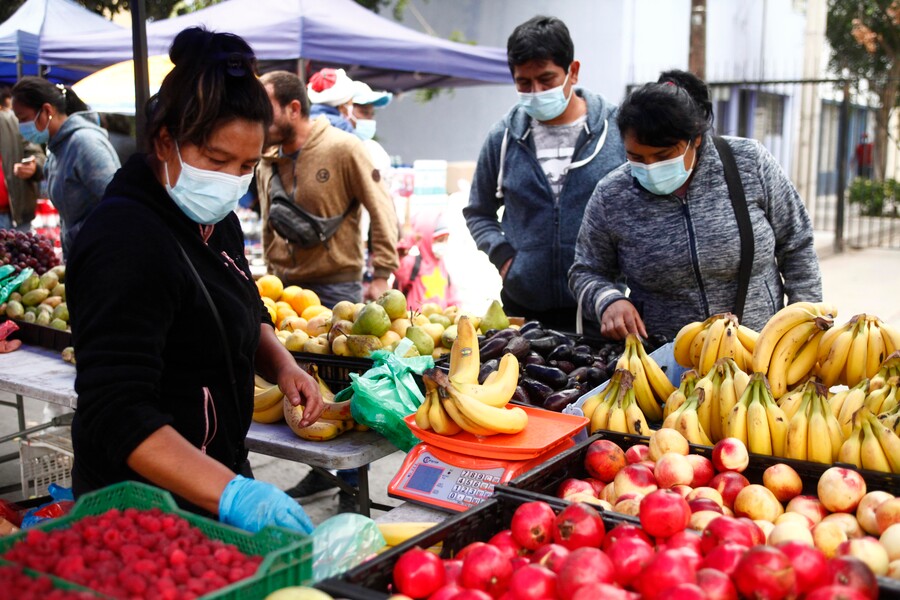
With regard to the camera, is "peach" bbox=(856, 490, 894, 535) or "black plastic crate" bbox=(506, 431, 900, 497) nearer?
"peach" bbox=(856, 490, 894, 535)

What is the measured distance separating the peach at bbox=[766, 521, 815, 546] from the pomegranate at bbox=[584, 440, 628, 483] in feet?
1.60

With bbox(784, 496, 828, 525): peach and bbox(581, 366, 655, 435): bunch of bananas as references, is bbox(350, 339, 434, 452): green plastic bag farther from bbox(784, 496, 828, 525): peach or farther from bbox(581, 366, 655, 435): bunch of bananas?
bbox(784, 496, 828, 525): peach

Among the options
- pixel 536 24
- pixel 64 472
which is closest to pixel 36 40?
pixel 64 472

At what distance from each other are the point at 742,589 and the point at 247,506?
0.99 meters

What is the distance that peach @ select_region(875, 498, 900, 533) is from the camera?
1.81 m

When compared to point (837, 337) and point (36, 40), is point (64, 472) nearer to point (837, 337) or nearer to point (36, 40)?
point (837, 337)

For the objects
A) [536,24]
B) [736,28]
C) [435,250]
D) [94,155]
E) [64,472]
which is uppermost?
[736,28]

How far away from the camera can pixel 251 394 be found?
7.76ft

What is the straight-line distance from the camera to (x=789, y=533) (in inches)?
68.4

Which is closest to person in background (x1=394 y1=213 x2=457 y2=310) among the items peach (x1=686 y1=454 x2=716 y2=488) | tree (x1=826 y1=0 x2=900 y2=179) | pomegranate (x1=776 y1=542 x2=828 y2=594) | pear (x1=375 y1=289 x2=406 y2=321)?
pear (x1=375 y1=289 x2=406 y2=321)

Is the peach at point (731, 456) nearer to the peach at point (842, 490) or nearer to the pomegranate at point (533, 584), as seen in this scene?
the peach at point (842, 490)

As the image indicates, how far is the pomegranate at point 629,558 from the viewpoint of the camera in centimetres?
153

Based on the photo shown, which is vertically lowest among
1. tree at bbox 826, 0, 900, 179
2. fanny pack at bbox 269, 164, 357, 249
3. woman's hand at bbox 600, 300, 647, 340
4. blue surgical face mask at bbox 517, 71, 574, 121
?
woman's hand at bbox 600, 300, 647, 340

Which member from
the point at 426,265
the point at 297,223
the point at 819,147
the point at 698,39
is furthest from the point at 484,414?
the point at 819,147
